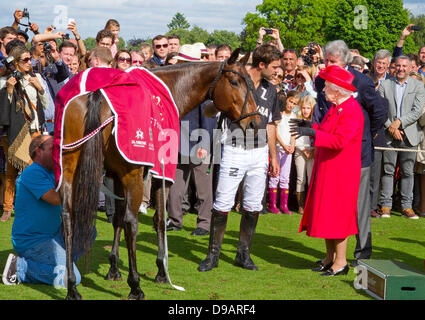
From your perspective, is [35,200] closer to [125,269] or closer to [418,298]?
[125,269]

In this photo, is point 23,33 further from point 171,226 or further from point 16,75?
point 171,226

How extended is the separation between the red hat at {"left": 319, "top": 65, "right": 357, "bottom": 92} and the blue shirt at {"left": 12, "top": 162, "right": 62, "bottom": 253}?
3.07 metres

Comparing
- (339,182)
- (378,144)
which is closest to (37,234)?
(339,182)

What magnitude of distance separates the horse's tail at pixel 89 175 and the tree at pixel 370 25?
175 ft

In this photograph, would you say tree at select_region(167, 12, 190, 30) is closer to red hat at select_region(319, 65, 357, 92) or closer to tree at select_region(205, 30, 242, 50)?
tree at select_region(205, 30, 242, 50)

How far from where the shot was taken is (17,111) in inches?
332

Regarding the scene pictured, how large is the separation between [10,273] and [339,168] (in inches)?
139

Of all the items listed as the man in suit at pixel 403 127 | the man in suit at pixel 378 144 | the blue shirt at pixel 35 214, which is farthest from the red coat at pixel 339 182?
the man in suit at pixel 403 127

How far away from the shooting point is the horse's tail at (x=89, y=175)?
467cm

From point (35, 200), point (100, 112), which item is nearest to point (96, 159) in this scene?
point (100, 112)

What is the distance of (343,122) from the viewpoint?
19.7ft

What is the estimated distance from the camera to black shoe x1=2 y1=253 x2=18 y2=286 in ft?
17.4

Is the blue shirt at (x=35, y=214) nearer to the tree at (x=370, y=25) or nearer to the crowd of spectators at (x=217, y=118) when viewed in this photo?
the crowd of spectators at (x=217, y=118)

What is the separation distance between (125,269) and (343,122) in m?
2.86
